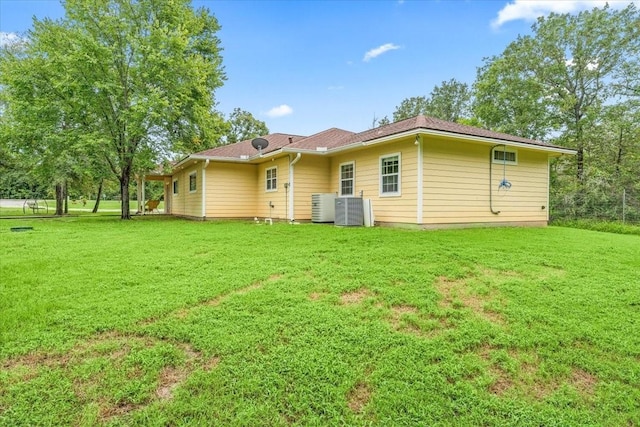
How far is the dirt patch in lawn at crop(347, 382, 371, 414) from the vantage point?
215 cm

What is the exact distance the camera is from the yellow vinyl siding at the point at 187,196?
13.6 m

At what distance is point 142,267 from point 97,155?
9.37 metres

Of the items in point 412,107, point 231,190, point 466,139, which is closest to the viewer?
point 466,139

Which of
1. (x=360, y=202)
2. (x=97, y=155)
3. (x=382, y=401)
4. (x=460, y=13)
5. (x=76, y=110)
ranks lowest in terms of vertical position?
(x=382, y=401)

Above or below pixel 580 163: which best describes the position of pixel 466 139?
below

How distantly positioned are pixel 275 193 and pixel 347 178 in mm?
2811

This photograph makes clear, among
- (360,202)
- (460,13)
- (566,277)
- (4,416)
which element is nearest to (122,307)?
(4,416)

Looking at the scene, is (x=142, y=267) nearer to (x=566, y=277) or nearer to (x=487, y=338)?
(x=487, y=338)

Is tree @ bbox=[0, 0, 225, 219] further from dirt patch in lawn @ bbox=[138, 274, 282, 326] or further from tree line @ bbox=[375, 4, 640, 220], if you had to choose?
tree line @ bbox=[375, 4, 640, 220]

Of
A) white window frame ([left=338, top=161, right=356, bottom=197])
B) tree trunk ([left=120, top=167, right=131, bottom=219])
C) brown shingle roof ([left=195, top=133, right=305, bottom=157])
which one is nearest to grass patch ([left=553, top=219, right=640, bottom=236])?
white window frame ([left=338, top=161, right=356, bottom=197])

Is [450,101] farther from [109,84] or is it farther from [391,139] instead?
[109,84]

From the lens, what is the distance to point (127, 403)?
214 centimetres

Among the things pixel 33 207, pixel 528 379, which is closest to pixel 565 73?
pixel 528 379

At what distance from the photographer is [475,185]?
30.7ft
